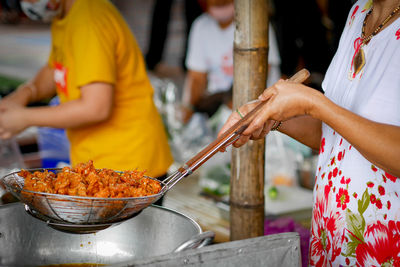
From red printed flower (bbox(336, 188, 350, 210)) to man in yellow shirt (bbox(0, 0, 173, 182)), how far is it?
818 mm

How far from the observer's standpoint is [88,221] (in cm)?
106

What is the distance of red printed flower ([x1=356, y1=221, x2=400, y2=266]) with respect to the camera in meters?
1.15

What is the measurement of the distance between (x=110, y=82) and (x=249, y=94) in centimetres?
57

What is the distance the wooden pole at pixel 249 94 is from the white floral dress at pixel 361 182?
0.28m

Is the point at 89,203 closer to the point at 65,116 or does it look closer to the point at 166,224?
the point at 166,224

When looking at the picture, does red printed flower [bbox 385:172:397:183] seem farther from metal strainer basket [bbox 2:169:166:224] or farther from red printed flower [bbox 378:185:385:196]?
metal strainer basket [bbox 2:169:166:224]

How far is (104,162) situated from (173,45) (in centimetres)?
758

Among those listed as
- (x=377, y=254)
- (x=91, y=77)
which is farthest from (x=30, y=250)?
(x=377, y=254)

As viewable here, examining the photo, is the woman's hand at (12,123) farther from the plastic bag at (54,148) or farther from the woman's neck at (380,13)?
the woman's neck at (380,13)

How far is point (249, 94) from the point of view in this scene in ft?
5.04

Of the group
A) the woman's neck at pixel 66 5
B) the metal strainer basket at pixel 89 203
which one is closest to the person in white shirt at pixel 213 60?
the woman's neck at pixel 66 5

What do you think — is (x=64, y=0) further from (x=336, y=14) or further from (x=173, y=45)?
(x=173, y=45)

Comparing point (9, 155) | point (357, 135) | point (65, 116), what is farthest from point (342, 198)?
point (9, 155)

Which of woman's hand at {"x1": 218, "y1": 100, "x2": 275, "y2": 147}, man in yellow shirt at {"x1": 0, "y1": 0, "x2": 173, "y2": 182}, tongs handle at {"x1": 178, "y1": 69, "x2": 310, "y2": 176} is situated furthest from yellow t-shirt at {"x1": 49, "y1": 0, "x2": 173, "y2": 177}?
tongs handle at {"x1": 178, "y1": 69, "x2": 310, "y2": 176}
